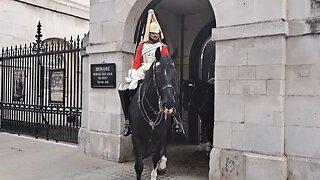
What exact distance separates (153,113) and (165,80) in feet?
2.61

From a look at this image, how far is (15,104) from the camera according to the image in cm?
1170

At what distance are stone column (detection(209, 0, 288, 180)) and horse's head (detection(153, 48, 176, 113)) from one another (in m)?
1.60

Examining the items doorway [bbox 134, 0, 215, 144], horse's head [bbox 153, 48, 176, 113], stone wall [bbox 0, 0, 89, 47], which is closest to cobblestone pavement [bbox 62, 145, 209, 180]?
horse's head [bbox 153, 48, 176, 113]

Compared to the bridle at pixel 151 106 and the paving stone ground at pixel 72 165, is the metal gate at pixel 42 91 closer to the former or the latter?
the paving stone ground at pixel 72 165

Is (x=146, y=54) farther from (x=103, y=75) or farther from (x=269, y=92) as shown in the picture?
(x=103, y=75)

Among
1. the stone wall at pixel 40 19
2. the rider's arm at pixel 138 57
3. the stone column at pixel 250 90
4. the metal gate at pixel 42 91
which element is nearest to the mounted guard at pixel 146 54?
the rider's arm at pixel 138 57

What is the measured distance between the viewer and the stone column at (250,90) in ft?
17.3

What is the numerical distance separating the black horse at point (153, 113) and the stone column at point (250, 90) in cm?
122

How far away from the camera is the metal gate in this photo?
9781 mm

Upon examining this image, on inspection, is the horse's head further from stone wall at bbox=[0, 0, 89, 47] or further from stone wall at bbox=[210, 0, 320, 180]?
stone wall at bbox=[0, 0, 89, 47]

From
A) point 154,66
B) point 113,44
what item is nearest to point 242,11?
point 154,66

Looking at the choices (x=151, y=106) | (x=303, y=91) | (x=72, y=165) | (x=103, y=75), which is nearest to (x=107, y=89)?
(x=103, y=75)

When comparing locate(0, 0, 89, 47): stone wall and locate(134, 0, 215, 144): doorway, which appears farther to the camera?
locate(0, 0, 89, 47): stone wall

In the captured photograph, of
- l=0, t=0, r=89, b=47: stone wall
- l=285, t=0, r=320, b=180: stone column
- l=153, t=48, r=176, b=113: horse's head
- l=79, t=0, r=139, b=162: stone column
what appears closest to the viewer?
l=153, t=48, r=176, b=113: horse's head
